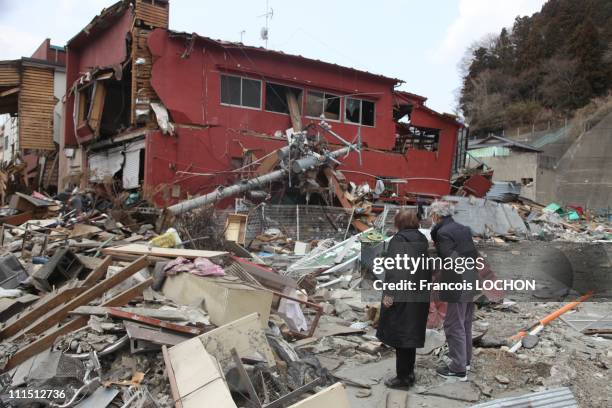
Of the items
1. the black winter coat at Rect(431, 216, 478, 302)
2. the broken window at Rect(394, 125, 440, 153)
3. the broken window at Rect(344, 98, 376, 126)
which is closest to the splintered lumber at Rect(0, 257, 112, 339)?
the black winter coat at Rect(431, 216, 478, 302)

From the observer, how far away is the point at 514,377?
4484mm

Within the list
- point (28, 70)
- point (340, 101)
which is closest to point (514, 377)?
point (340, 101)

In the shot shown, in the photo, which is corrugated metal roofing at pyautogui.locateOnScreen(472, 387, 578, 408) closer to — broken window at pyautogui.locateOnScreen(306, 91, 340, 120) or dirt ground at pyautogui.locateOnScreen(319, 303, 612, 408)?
dirt ground at pyautogui.locateOnScreen(319, 303, 612, 408)

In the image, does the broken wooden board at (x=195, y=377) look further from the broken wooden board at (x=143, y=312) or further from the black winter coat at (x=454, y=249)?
the black winter coat at (x=454, y=249)

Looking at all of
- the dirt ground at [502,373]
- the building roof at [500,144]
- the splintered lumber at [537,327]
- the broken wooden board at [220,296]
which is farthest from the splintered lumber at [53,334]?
the building roof at [500,144]

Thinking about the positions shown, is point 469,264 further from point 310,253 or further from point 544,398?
point 310,253

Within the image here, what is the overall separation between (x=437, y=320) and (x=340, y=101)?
1206 centimetres

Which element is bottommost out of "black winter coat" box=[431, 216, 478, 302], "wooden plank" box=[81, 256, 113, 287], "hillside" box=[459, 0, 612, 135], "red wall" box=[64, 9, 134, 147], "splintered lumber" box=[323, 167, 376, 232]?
"wooden plank" box=[81, 256, 113, 287]

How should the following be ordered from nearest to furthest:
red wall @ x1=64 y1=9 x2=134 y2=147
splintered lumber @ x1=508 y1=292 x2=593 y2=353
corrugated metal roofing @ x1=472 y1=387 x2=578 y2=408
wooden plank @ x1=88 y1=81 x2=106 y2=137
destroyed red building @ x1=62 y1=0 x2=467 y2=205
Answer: corrugated metal roofing @ x1=472 y1=387 x2=578 y2=408 → splintered lumber @ x1=508 y1=292 x2=593 y2=353 → destroyed red building @ x1=62 y1=0 x2=467 y2=205 → wooden plank @ x1=88 y1=81 x2=106 y2=137 → red wall @ x1=64 y1=9 x2=134 y2=147

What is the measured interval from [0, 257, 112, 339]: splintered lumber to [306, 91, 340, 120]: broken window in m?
11.8

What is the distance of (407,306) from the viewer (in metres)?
4.19

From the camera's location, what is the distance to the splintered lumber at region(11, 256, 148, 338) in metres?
4.63

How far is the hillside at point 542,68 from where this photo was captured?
39656 mm

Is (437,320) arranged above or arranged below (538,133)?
below
